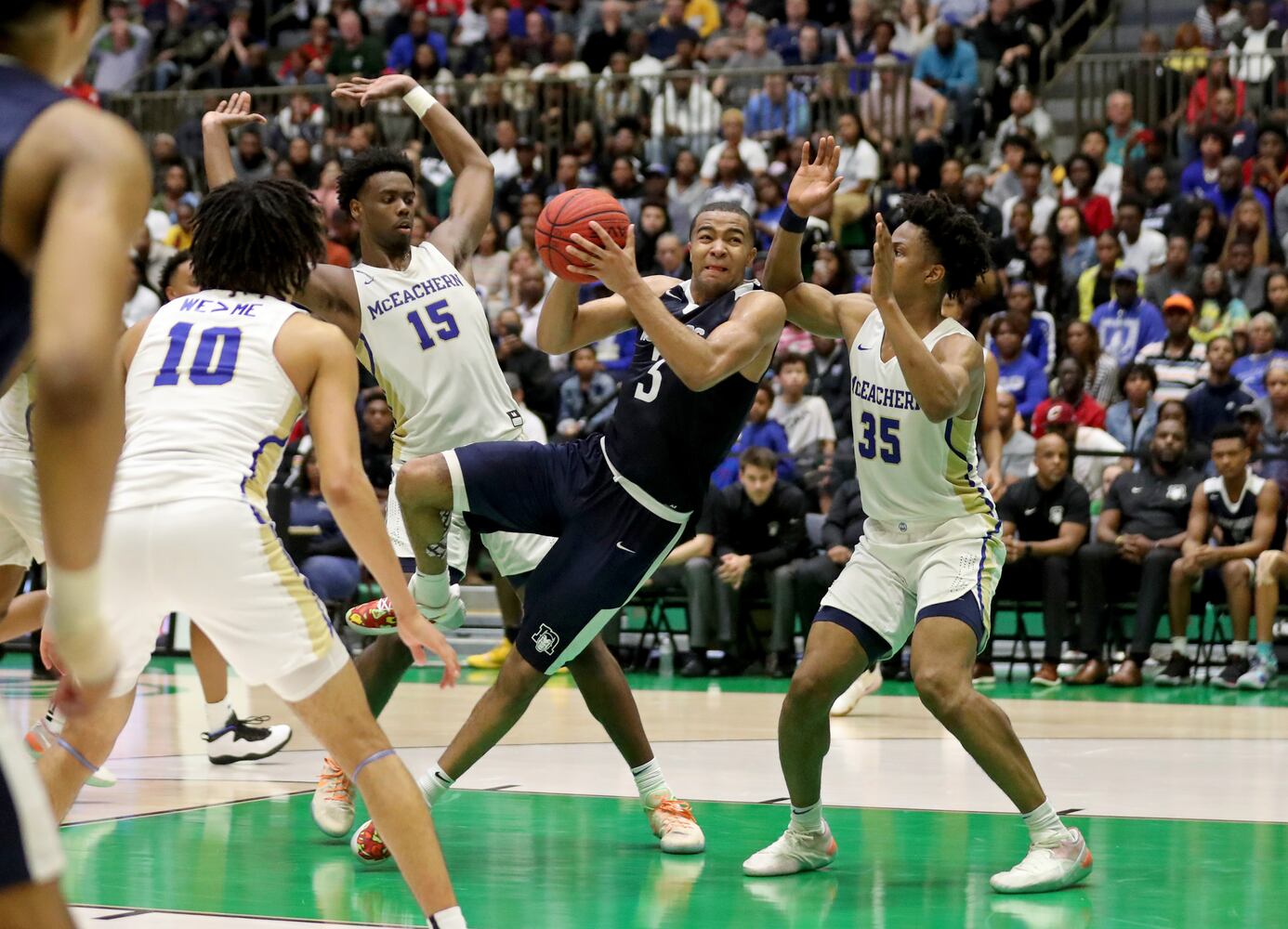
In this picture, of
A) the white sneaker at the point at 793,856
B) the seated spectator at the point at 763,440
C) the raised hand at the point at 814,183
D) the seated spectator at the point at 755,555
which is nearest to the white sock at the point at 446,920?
the white sneaker at the point at 793,856

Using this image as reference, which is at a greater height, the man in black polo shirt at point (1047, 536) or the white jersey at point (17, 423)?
the white jersey at point (17, 423)

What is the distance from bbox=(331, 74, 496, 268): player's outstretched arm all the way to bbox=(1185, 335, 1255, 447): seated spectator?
7.01 m

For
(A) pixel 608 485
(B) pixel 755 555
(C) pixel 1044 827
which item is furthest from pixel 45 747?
(B) pixel 755 555

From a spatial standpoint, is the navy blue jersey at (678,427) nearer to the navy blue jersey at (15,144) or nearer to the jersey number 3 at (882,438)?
the jersey number 3 at (882,438)

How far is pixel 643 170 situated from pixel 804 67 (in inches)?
74.1

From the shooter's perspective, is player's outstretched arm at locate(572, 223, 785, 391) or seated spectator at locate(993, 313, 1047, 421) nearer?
player's outstretched arm at locate(572, 223, 785, 391)

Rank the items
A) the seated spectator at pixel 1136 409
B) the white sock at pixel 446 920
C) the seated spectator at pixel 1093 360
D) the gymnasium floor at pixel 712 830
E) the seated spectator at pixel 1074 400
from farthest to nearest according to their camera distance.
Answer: the seated spectator at pixel 1093 360 → the seated spectator at pixel 1074 400 → the seated spectator at pixel 1136 409 → the gymnasium floor at pixel 712 830 → the white sock at pixel 446 920

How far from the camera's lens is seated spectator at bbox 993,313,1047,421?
13.2 meters

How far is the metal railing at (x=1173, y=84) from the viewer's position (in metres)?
15.7

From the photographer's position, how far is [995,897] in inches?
202

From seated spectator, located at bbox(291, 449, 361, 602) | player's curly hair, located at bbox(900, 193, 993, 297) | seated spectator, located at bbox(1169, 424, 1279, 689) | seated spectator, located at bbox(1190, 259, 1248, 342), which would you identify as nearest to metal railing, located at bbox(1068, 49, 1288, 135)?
seated spectator, located at bbox(1190, 259, 1248, 342)

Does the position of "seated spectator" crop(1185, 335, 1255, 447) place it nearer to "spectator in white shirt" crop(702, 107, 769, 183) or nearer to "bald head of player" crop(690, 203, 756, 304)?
"spectator in white shirt" crop(702, 107, 769, 183)

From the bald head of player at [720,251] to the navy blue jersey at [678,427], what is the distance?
0.07 m

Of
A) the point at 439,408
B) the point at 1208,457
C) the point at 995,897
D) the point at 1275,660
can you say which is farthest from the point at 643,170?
the point at 995,897
